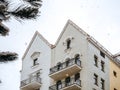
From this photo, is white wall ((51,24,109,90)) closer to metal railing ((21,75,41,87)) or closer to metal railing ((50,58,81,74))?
metal railing ((50,58,81,74))

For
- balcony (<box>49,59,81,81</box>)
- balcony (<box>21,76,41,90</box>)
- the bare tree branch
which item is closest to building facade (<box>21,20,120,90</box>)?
balcony (<box>49,59,81,81</box>)

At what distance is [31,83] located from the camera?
46.4 m

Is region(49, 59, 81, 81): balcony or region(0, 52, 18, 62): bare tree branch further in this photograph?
region(49, 59, 81, 81): balcony

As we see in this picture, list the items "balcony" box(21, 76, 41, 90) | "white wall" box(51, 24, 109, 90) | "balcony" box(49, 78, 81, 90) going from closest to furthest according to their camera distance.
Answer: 1. "balcony" box(49, 78, 81, 90)
2. "white wall" box(51, 24, 109, 90)
3. "balcony" box(21, 76, 41, 90)

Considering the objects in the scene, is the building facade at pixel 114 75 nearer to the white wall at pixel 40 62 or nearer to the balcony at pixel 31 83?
the white wall at pixel 40 62

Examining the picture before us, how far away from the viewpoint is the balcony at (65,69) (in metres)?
42.5

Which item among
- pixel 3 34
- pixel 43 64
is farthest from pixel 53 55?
pixel 3 34

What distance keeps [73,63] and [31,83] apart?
628 cm

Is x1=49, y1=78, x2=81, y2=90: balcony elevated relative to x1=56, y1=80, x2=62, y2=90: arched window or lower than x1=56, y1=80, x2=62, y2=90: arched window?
lower

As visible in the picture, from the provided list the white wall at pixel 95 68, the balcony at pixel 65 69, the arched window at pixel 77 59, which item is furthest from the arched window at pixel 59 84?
the white wall at pixel 95 68

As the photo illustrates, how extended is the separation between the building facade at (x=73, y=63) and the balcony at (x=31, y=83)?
0.15 meters

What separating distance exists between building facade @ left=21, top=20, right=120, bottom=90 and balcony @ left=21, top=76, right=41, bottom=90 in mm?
151

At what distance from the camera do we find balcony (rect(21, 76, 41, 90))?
151ft

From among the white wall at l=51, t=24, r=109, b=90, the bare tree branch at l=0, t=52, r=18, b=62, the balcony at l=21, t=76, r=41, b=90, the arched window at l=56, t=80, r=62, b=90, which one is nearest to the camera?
the bare tree branch at l=0, t=52, r=18, b=62
